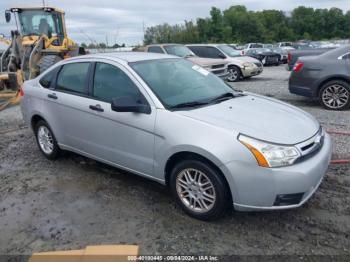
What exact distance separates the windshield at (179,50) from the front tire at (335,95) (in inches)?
269

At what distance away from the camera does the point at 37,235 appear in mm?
3496

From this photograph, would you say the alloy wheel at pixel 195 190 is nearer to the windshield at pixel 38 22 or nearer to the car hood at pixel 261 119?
the car hood at pixel 261 119

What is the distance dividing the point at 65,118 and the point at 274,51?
22.1 metres

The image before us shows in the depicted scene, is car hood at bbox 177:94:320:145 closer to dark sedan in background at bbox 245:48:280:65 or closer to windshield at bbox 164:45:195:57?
windshield at bbox 164:45:195:57

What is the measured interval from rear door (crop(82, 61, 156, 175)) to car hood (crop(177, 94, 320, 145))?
20.4 inches

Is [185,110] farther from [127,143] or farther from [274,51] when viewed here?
[274,51]

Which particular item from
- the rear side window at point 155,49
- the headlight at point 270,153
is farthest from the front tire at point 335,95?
the rear side window at point 155,49

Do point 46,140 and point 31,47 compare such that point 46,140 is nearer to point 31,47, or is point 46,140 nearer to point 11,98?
point 11,98

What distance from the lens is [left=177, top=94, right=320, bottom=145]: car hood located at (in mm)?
3283

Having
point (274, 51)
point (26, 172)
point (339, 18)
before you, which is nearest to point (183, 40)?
point (274, 51)

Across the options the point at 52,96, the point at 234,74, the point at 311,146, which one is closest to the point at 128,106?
the point at 52,96

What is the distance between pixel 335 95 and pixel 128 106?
6.01m

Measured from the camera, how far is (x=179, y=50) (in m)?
14.1

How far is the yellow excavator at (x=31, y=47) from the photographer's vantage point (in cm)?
1061
